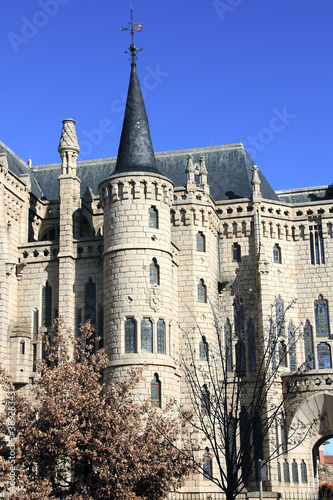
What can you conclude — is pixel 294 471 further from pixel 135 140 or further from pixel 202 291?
pixel 135 140

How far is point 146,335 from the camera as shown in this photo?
1324 inches

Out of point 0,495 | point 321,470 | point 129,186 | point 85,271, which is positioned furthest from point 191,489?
point 321,470

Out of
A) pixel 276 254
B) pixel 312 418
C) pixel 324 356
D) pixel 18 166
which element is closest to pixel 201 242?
pixel 276 254

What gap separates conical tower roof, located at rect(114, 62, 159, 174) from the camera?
36469mm

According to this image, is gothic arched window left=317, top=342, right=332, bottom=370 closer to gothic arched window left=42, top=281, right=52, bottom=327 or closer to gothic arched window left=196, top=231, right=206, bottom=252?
gothic arched window left=196, top=231, right=206, bottom=252

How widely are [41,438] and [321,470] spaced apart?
136 ft

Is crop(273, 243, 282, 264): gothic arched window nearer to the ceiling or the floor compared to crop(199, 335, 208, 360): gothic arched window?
nearer to the ceiling

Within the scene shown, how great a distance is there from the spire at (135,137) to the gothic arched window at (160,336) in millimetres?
7285

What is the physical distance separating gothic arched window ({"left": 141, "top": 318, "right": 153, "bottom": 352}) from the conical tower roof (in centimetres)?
722

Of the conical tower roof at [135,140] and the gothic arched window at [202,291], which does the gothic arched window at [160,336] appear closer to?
the gothic arched window at [202,291]

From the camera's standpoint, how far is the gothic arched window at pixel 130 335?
33375mm

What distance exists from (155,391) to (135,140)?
12.1 meters

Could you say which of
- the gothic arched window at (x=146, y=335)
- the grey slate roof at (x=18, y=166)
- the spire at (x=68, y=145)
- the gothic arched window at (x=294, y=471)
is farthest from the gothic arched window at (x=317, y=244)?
the grey slate roof at (x=18, y=166)

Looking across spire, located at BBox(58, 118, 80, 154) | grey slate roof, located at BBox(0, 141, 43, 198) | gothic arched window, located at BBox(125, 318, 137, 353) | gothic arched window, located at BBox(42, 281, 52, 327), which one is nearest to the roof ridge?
grey slate roof, located at BBox(0, 141, 43, 198)
